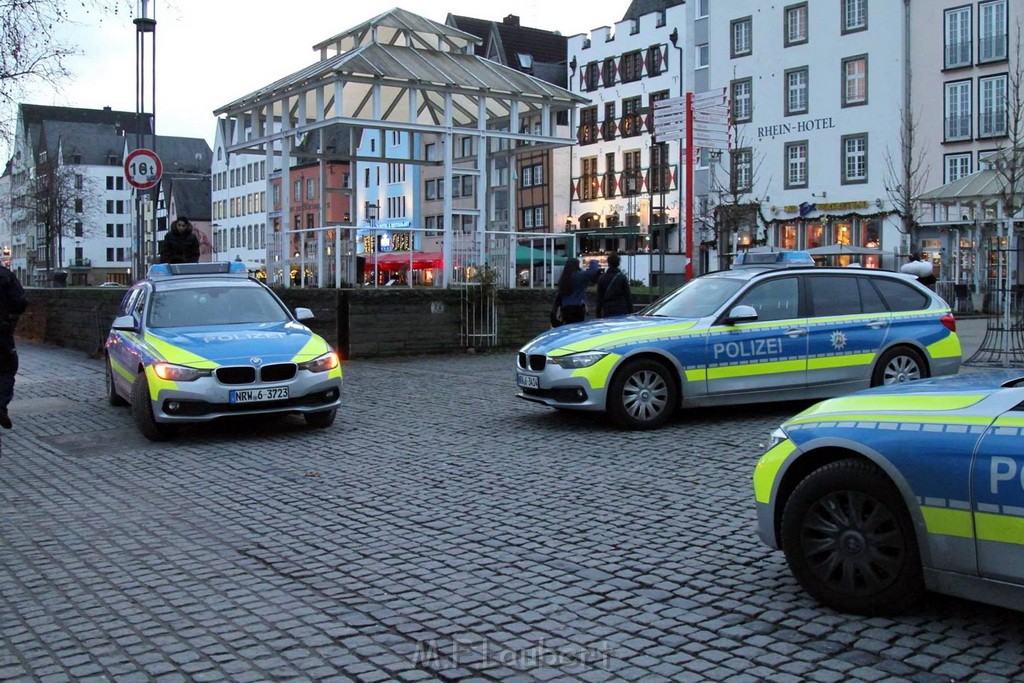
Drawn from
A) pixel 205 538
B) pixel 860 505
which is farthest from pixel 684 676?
pixel 205 538

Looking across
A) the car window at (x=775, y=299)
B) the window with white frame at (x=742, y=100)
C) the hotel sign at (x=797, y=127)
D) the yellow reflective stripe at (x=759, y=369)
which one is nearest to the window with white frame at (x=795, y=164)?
the hotel sign at (x=797, y=127)

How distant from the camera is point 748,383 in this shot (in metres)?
11.3

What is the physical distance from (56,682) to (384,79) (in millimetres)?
17285

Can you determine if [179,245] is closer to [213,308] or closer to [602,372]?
[213,308]

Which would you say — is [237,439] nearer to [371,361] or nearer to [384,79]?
[371,361]

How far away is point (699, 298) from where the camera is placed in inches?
464

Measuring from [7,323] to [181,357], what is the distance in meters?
1.62

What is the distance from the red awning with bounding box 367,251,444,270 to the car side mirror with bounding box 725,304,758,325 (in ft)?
32.7

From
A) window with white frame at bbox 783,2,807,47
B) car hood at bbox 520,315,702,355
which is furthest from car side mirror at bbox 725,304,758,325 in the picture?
window with white frame at bbox 783,2,807,47

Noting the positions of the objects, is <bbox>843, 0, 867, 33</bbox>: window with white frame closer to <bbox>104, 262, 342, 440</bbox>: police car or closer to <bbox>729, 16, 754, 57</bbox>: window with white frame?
<bbox>729, 16, 754, 57</bbox>: window with white frame

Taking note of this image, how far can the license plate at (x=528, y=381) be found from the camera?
1130 cm

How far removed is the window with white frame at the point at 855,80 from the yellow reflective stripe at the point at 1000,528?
47960 mm

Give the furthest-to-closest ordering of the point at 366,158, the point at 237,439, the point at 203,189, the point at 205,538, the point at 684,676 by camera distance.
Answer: the point at 203,189, the point at 366,158, the point at 237,439, the point at 205,538, the point at 684,676

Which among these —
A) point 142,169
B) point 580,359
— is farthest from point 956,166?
point 580,359
